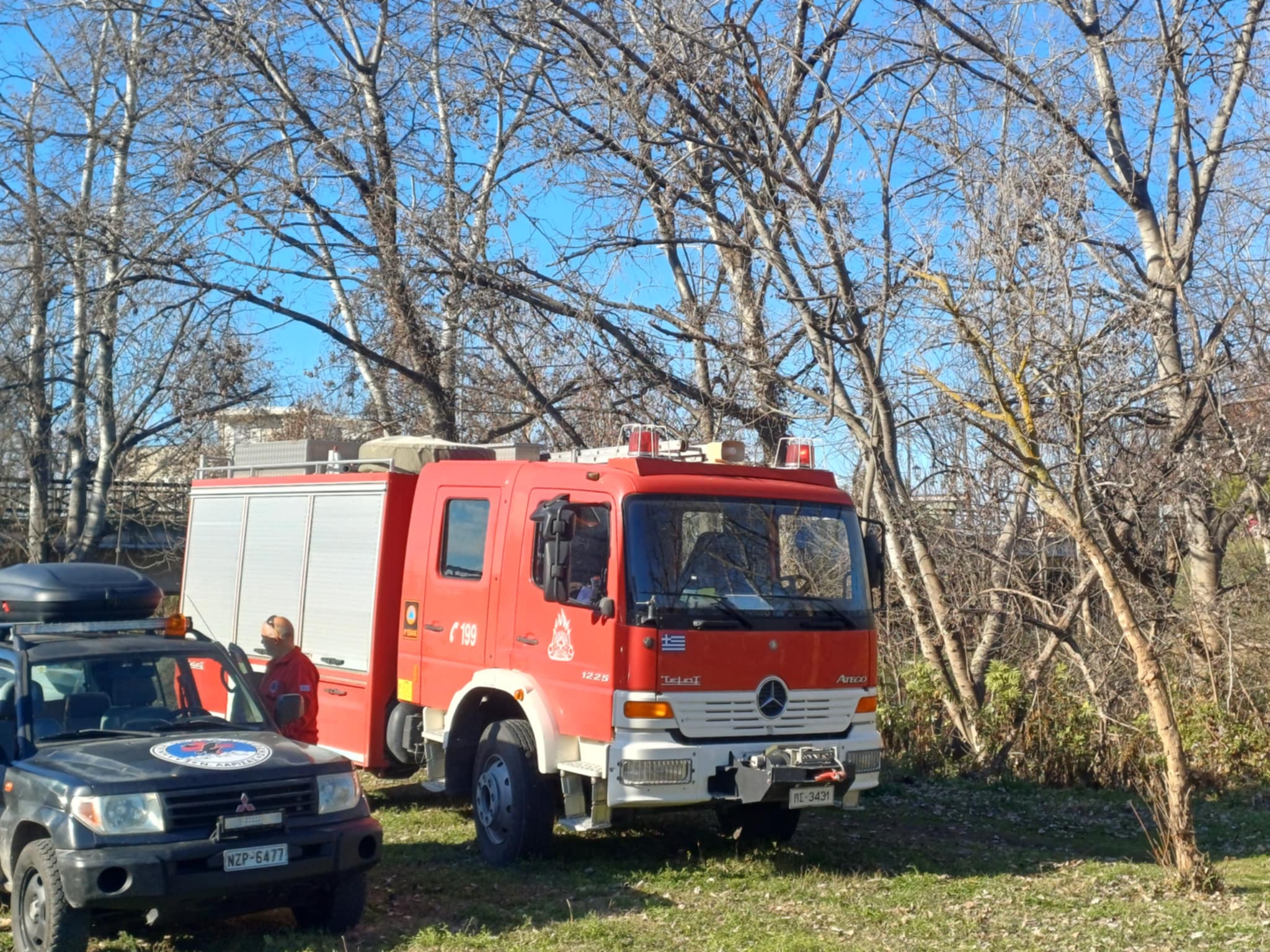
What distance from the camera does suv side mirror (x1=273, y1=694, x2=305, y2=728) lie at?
760 centimetres

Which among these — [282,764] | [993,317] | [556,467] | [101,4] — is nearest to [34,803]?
[282,764]

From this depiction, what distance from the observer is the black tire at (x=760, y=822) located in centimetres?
939

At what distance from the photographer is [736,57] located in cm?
1266

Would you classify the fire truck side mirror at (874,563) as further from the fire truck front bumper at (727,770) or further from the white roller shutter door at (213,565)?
the white roller shutter door at (213,565)

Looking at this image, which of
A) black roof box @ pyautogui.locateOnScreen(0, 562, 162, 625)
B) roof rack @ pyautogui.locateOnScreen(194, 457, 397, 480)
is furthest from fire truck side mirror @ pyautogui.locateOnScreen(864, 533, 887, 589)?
black roof box @ pyautogui.locateOnScreen(0, 562, 162, 625)

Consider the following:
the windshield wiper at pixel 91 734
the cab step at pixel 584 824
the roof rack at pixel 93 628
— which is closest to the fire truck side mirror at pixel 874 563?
the cab step at pixel 584 824

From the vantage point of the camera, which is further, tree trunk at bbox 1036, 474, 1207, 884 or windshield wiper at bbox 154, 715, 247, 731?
tree trunk at bbox 1036, 474, 1207, 884

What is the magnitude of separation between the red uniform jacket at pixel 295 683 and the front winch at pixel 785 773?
3.15 meters

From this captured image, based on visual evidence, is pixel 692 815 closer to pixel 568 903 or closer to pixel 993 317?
pixel 568 903

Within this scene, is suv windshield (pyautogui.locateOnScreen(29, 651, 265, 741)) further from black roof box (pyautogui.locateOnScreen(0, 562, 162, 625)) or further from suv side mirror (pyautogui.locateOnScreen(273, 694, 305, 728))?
black roof box (pyautogui.locateOnScreen(0, 562, 162, 625))

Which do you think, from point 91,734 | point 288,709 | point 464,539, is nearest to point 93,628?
point 91,734

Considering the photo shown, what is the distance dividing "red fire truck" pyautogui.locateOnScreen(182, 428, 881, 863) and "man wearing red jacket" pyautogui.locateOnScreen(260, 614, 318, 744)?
1.99 feet

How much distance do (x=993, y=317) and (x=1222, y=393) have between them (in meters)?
2.83

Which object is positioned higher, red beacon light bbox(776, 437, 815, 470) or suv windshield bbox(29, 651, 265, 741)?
red beacon light bbox(776, 437, 815, 470)
